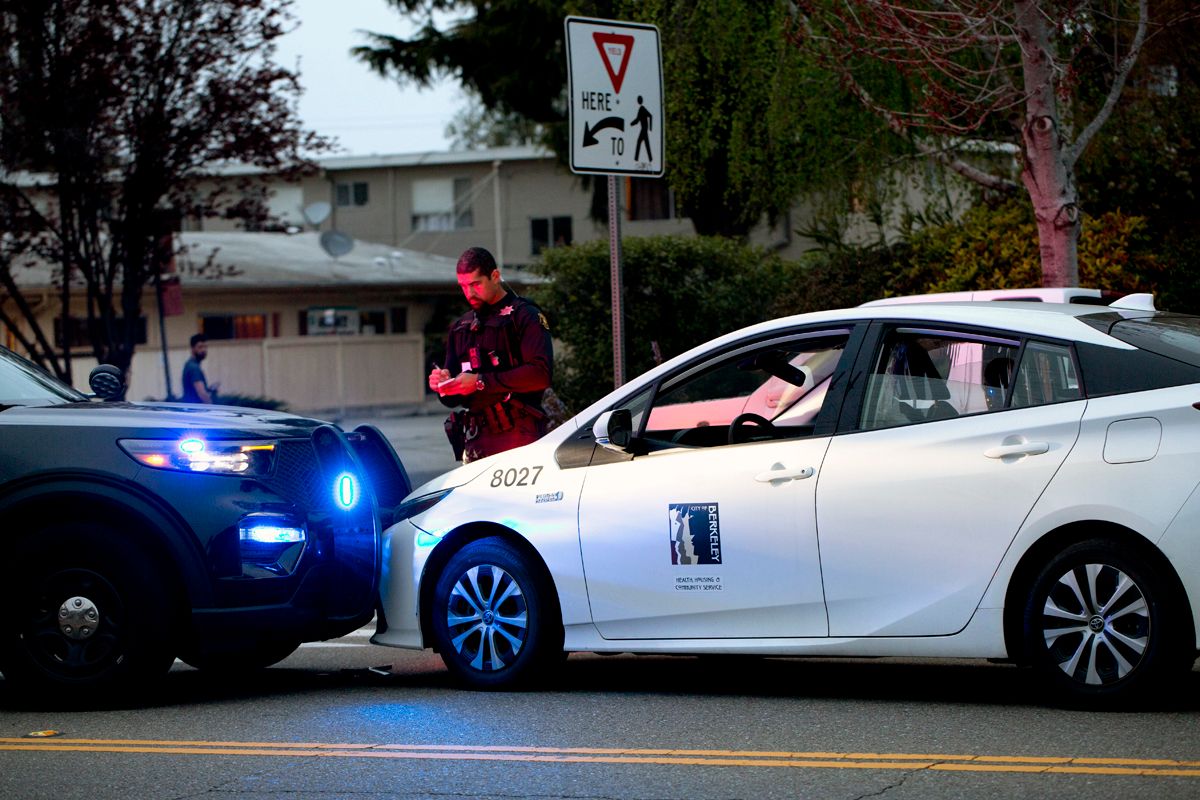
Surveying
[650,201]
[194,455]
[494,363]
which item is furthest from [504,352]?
[650,201]

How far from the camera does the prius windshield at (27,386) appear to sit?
324 inches

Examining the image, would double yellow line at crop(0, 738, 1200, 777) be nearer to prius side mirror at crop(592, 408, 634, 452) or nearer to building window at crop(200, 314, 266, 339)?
prius side mirror at crop(592, 408, 634, 452)

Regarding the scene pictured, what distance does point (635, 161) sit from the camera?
1016cm

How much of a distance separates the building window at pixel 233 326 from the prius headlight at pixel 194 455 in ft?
117

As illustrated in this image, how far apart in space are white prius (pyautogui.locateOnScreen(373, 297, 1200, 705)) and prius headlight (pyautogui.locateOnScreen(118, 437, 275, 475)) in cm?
92

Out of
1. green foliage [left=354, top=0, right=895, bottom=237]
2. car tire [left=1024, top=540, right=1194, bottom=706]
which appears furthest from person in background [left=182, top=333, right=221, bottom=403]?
car tire [left=1024, top=540, right=1194, bottom=706]

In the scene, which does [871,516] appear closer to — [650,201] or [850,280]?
[850,280]

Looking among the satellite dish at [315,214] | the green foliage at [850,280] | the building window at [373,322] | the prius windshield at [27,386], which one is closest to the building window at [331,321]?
the building window at [373,322]

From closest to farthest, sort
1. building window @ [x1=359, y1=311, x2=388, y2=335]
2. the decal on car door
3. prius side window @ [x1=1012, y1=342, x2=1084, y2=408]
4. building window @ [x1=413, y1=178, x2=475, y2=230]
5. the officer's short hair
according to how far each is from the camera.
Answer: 1. prius side window @ [x1=1012, y1=342, x2=1084, y2=408]
2. the decal on car door
3. the officer's short hair
4. building window @ [x1=359, y1=311, x2=388, y2=335]
5. building window @ [x1=413, y1=178, x2=475, y2=230]

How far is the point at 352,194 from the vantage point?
50656 millimetres

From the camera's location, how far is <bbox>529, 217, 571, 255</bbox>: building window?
47.7m

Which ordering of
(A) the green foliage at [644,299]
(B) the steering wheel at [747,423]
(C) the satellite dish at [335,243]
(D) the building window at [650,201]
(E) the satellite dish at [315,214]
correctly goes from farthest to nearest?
(E) the satellite dish at [315,214]
(C) the satellite dish at [335,243]
(D) the building window at [650,201]
(A) the green foliage at [644,299]
(B) the steering wheel at [747,423]

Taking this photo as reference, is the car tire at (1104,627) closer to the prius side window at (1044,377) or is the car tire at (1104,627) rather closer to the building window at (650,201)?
the prius side window at (1044,377)

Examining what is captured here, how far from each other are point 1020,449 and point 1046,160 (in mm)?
5512
